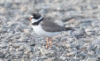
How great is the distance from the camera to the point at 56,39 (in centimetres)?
861

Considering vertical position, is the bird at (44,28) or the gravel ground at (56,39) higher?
the bird at (44,28)

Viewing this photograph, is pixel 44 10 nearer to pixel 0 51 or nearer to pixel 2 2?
pixel 2 2

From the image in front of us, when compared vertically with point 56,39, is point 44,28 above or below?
above

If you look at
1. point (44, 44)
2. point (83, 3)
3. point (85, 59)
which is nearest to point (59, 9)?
point (83, 3)

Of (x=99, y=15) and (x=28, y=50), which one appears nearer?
(x=28, y=50)

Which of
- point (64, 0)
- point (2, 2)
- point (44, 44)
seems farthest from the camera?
point (64, 0)

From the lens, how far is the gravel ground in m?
7.58

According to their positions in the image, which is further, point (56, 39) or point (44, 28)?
point (56, 39)

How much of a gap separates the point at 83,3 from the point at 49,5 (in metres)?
1.41

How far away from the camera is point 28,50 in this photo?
770cm

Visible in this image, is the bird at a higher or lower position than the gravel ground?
higher

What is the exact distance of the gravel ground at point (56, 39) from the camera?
298 inches

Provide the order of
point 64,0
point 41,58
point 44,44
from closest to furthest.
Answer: point 41,58 → point 44,44 → point 64,0

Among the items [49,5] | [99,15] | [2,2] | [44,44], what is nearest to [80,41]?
[44,44]
